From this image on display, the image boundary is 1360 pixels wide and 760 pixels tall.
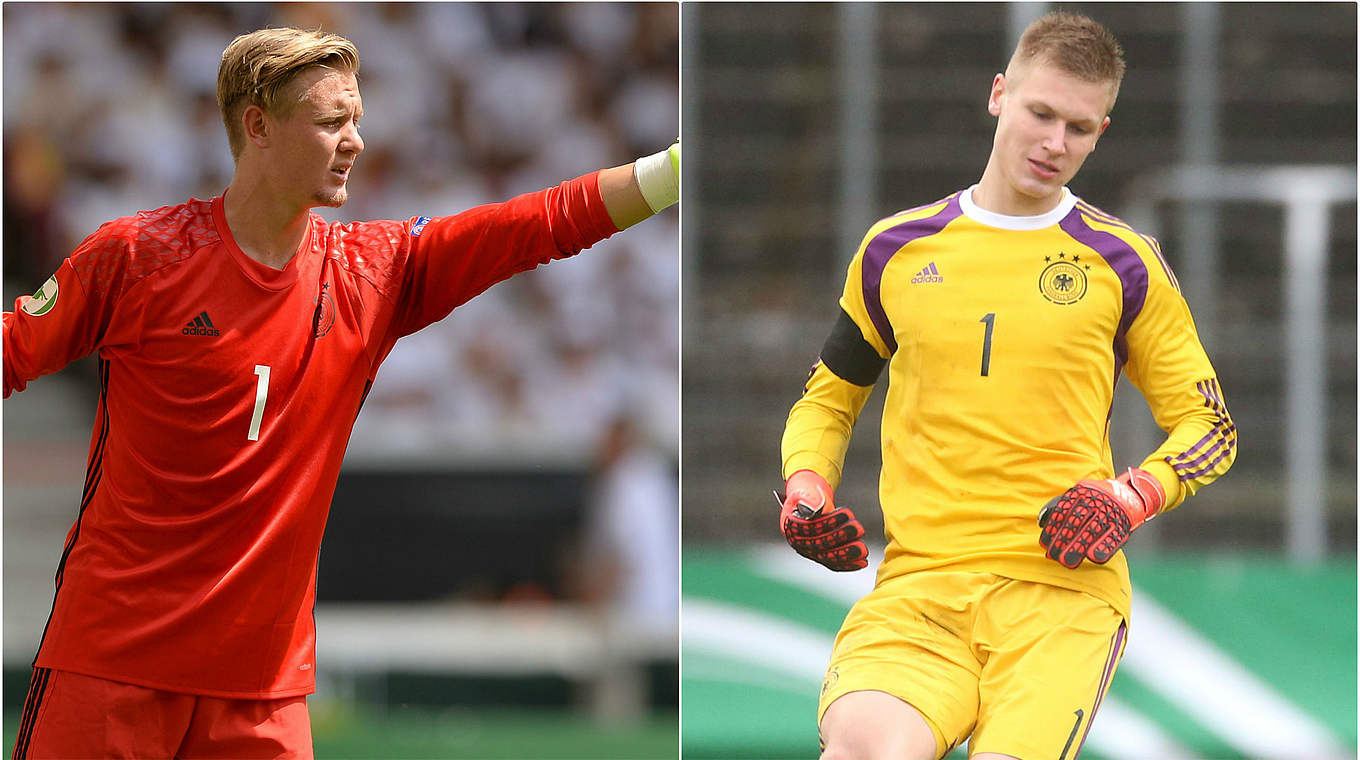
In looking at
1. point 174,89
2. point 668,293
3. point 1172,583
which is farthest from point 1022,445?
point 174,89

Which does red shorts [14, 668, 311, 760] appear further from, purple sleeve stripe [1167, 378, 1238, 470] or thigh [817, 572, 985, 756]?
purple sleeve stripe [1167, 378, 1238, 470]

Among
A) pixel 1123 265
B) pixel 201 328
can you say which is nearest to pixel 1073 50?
pixel 1123 265

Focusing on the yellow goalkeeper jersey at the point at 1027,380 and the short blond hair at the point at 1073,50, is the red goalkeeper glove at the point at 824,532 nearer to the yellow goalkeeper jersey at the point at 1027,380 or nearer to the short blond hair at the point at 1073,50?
the yellow goalkeeper jersey at the point at 1027,380

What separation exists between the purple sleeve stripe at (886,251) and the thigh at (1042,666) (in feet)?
2.10

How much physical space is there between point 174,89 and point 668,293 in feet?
11.0

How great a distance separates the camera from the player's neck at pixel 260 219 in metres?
3.11

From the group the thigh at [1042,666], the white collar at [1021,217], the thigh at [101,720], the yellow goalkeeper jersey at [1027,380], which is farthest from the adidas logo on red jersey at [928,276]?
the thigh at [101,720]

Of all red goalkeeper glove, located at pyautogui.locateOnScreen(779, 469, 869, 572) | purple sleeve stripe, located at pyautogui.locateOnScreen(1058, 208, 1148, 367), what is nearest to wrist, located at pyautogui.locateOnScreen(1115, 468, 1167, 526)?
purple sleeve stripe, located at pyautogui.locateOnScreen(1058, 208, 1148, 367)

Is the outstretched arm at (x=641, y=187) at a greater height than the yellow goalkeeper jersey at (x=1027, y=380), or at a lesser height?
greater

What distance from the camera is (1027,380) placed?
3195 millimetres

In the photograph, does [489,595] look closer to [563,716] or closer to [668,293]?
[563,716]

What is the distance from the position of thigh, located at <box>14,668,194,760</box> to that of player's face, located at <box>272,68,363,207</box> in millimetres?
1058

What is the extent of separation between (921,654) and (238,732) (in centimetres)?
141

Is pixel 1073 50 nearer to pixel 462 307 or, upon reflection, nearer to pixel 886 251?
pixel 886 251
